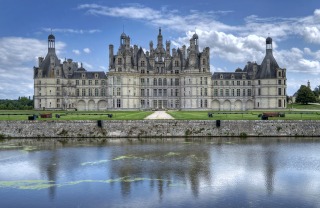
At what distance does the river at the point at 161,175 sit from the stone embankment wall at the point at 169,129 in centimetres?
557

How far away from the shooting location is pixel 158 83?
80875 mm

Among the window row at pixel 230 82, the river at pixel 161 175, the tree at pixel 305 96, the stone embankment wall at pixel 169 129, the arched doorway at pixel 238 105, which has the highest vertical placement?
the window row at pixel 230 82

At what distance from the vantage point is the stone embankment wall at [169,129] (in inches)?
1698

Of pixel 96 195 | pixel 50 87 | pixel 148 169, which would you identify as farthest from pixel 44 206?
pixel 50 87

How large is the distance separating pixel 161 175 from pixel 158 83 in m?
58.0

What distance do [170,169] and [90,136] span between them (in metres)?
19.9

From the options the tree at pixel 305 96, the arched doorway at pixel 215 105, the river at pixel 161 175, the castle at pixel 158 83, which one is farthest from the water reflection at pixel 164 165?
the tree at pixel 305 96

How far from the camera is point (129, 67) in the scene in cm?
7738

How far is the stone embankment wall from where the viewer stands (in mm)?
43125

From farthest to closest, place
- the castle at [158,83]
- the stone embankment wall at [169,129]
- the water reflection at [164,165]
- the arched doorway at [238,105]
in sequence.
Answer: the arched doorway at [238,105] < the castle at [158,83] < the stone embankment wall at [169,129] < the water reflection at [164,165]

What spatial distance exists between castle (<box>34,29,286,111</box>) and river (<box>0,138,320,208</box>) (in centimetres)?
4040

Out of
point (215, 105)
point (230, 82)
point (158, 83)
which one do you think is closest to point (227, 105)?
point (215, 105)

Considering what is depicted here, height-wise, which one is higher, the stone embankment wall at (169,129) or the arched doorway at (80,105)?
the arched doorway at (80,105)

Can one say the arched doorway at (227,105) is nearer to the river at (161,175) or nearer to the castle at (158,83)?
the castle at (158,83)
